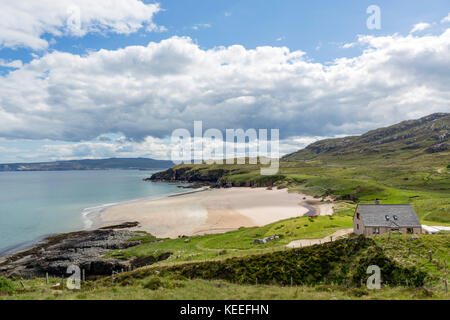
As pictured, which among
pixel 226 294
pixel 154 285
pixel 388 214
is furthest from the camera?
pixel 388 214

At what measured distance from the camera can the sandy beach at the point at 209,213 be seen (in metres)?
76.4

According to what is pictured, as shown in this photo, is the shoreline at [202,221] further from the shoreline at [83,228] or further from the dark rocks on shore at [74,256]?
the dark rocks on shore at [74,256]

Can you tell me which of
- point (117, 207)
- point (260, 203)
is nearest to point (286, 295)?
point (260, 203)

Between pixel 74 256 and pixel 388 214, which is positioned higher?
pixel 388 214

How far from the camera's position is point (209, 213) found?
9406cm

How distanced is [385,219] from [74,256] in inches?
2348

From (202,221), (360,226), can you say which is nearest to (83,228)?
(202,221)

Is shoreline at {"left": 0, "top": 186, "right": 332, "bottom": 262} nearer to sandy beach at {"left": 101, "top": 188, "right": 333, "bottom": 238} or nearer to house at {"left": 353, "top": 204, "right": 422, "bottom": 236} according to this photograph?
sandy beach at {"left": 101, "top": 188, "right": 333, "bottom": 238}

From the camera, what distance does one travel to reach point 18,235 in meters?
72.9

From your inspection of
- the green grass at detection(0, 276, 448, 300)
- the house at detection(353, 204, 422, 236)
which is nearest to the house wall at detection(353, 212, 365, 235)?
the house at detection(353, 204, 422, 236)

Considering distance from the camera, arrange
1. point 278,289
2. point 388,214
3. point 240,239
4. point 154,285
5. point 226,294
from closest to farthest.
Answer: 1. point 226,294
2. point 278,289
3. point 154,285
4. point 388,214
5. point 240,239

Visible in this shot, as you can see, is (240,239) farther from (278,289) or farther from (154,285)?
(154,285)

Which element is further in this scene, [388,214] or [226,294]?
[388,214]
